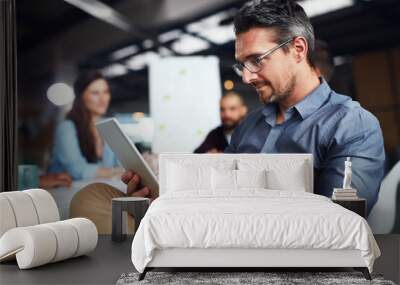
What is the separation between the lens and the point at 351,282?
4.23 m

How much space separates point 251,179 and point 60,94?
236cm

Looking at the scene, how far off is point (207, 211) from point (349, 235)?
1.00 meters

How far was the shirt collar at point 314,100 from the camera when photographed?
631cm

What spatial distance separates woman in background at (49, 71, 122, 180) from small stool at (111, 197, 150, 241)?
0.69 metres

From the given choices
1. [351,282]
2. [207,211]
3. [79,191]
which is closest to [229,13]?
[79,191]

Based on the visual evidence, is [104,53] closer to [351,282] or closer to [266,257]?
[266,257]

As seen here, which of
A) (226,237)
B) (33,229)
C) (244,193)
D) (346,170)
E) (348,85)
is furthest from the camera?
(348,85)

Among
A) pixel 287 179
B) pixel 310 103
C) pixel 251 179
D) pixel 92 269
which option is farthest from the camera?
pixel 310 103

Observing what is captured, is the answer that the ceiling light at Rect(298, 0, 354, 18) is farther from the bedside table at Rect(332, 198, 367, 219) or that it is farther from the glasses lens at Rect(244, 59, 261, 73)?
the bedside table at Rect(332, 198, 367, 219)

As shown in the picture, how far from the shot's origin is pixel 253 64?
21.1 ft

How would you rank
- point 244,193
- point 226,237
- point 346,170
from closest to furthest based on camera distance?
point 226,237, point 244,193, point 346,170

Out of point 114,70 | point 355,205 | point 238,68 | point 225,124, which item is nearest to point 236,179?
point 225,124

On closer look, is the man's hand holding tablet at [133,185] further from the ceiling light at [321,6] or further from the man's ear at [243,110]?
the ceiling light at [321,6]

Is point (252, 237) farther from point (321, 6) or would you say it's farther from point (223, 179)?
point (321, 6)
